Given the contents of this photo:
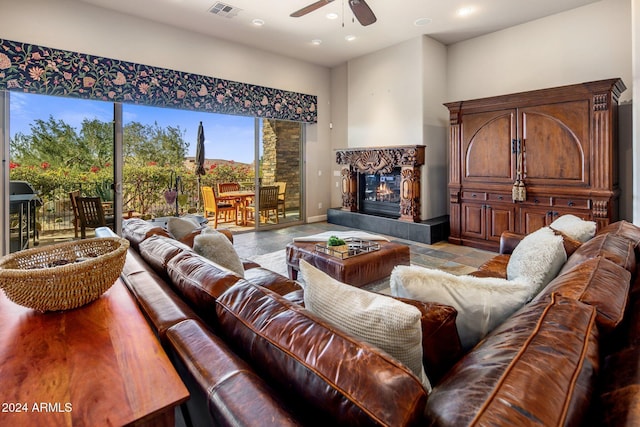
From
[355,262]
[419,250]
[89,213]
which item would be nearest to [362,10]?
[355,262]

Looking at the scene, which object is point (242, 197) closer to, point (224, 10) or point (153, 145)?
point (153, 145)

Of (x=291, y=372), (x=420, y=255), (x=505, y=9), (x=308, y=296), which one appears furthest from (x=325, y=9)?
(x=291, y=372)

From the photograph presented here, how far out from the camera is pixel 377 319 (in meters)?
0.94

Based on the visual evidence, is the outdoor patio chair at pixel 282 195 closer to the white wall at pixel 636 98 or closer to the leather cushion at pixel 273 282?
the leather cushion at pixel 273 282

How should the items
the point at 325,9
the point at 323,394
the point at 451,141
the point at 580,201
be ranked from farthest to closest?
the point at 451,141
the point at 325,9
the point at 580,201
the point at 323,394

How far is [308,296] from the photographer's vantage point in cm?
113

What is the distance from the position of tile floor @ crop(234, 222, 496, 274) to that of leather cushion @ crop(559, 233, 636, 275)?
6.91 feet

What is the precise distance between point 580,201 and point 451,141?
187 centimetres

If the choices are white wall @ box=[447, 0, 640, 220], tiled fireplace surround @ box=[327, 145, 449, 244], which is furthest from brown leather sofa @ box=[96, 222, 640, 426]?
tiled fireplace surround @ box=[327, 145, 449, 244]

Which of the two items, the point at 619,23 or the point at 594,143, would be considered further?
the point at 619,23

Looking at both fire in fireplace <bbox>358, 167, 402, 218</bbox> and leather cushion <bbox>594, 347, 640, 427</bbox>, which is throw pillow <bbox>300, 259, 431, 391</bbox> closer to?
leather cushion <bbox>594, 347, 640, 427</bbox>

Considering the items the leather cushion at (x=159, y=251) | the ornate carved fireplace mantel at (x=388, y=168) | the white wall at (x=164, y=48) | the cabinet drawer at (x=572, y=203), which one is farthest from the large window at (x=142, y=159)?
the cabinet drawer at (x=572, y=203)

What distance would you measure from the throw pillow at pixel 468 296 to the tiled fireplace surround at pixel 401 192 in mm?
4175

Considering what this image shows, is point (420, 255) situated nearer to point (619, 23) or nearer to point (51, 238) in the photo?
point (619, 23)
